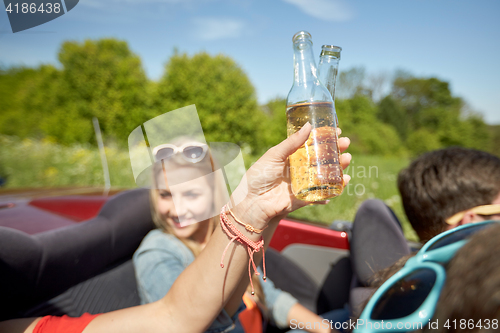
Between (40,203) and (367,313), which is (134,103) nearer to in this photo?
(40,203)

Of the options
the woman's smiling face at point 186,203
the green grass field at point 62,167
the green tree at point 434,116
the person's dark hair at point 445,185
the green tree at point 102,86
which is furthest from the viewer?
the green tree at point 434,116

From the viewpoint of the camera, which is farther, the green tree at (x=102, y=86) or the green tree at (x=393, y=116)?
the green tree at (x=393, y=116)

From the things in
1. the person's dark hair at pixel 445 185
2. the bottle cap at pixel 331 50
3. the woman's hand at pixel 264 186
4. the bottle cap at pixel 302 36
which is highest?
the bottle cap at pixel 302 36

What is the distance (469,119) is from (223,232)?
35.8m

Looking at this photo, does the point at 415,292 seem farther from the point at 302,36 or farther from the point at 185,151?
the point at 185,151

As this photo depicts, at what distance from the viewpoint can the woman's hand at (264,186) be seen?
0.90 m

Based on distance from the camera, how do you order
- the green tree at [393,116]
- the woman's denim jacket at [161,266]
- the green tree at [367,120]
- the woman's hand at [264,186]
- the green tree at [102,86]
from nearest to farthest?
the woman's hand at [264,186] → the woman's denim jacket at [161,266] → the green tree at [102,86] → the green tree at [367,120] → the green tree at [393,116]

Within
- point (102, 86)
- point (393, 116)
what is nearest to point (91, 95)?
point (102, 86)

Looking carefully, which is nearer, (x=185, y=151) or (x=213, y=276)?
(x=213, y=276)

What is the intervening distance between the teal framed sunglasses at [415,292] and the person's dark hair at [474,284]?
0.10 feet

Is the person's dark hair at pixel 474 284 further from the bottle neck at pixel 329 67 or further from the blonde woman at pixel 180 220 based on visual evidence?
the blonde woman at pixel 180 220

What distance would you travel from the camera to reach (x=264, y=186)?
0.97m

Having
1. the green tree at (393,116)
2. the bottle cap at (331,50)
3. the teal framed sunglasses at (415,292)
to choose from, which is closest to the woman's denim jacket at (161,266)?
the teal framed sunglasses at (415,292)

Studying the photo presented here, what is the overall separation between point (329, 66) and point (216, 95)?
7.78 meters
